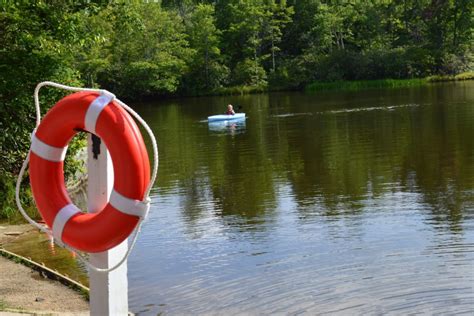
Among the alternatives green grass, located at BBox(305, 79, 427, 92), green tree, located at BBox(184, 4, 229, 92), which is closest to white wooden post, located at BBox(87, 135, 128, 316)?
green grass, located at BBox(305, 79, 427, 92)

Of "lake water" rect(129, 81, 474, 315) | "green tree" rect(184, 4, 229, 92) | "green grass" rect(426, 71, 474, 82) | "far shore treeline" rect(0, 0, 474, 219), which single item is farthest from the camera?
"green tree" rect(184, 4, 229, 92)

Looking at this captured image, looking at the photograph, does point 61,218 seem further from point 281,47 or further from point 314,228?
point 281,47

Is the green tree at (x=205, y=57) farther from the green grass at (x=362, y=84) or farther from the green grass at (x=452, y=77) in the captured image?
the green grass at (x=452, y=77)

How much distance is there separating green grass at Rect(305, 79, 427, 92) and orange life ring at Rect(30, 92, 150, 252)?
45.3 m

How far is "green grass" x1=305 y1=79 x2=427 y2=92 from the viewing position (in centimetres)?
4966

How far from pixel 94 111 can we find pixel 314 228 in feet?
20.2

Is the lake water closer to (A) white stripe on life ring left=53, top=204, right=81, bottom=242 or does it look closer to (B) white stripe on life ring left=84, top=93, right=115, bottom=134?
(A) white stripe on life ring left=53, top=204, right=81, bottom=242

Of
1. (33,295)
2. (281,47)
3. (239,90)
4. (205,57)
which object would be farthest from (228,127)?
(281,47)

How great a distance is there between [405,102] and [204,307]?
27.4 m

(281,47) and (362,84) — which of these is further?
(281,47)

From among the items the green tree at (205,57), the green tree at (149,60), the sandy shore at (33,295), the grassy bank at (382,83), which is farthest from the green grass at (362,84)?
the sandy shore at (33,295)

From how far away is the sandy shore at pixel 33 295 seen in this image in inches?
261

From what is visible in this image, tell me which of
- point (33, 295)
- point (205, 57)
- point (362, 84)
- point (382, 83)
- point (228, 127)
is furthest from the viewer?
point (205, 57)

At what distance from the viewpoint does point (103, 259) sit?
502 cm
